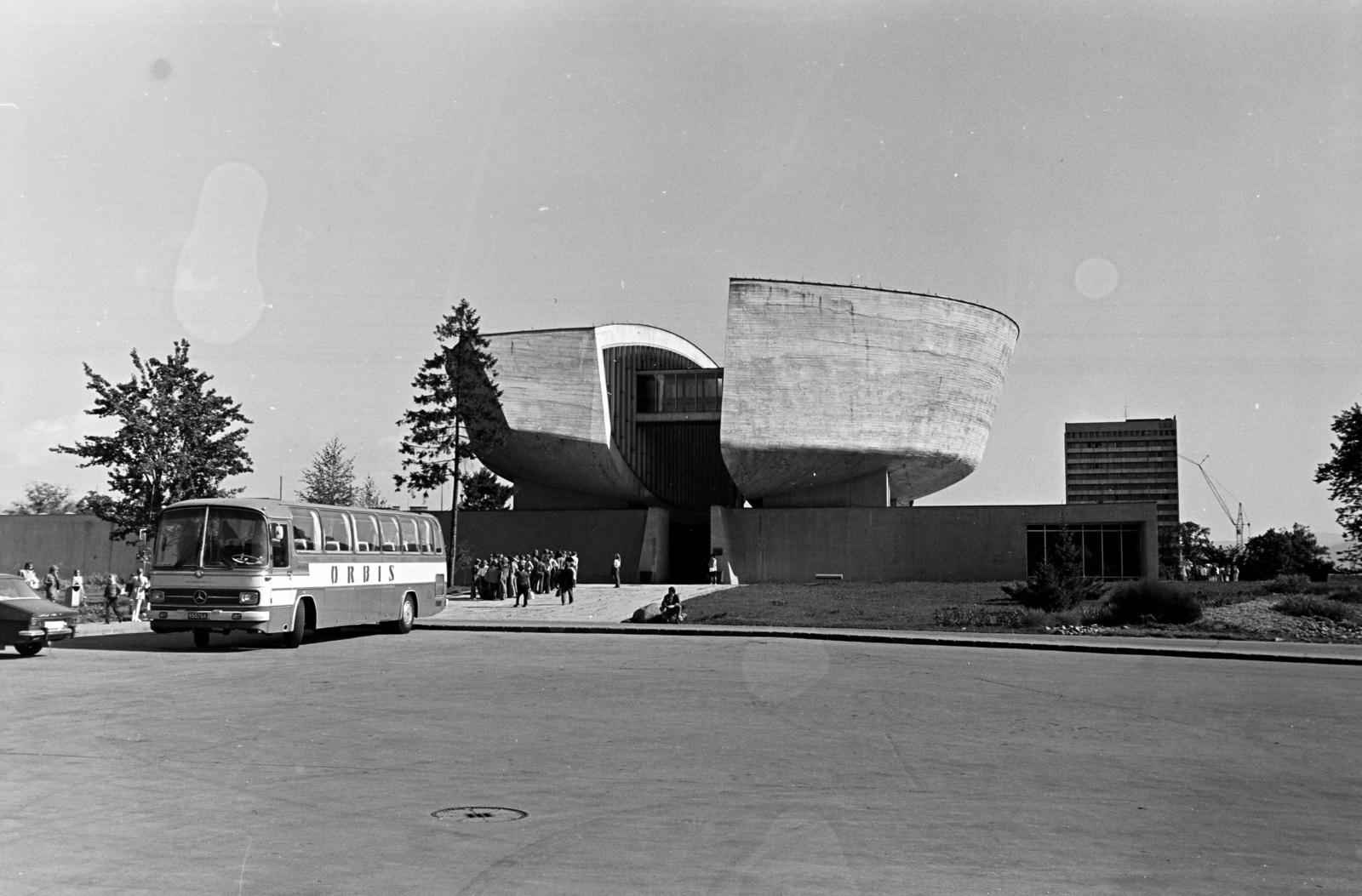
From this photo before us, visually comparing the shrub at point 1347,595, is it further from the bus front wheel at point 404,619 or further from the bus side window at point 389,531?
the bus side window at point 389,531

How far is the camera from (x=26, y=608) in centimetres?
1909

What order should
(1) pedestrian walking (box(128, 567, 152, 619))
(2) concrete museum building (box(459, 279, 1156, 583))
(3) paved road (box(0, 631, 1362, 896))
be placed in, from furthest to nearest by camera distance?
(2) concrete museum building (box(459, 279, 1156, 583)), (1) pedestrian walking (box(128, 567, 152, 619)), (3) paved road (box(0, 631, 1362, 896))

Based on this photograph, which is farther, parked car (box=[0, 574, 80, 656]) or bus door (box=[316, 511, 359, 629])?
bus door (box=[316, 511, 359, 629])

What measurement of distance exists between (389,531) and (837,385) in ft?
103

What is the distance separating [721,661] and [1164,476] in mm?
136203

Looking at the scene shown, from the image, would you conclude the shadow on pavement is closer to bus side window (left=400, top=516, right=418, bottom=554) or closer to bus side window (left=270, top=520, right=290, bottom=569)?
bus side window (left=270, top=520, right=290, bottom=569)

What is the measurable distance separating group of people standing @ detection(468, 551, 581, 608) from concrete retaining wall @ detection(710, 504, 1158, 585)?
416 inches

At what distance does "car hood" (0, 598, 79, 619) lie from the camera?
18.9 m

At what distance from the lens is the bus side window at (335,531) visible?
22.3 meters

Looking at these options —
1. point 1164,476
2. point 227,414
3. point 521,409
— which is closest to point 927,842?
point 227,414

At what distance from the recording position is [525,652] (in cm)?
2042

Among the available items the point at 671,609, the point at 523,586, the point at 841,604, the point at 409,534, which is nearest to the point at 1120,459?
the point at 841,604

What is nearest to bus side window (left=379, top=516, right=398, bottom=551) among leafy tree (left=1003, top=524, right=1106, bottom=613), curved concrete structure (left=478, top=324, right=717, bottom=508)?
leafy tree (left=1003, top=524, right=1106, bottom=613)

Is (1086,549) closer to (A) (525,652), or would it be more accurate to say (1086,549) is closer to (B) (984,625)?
(B) (984,625)
